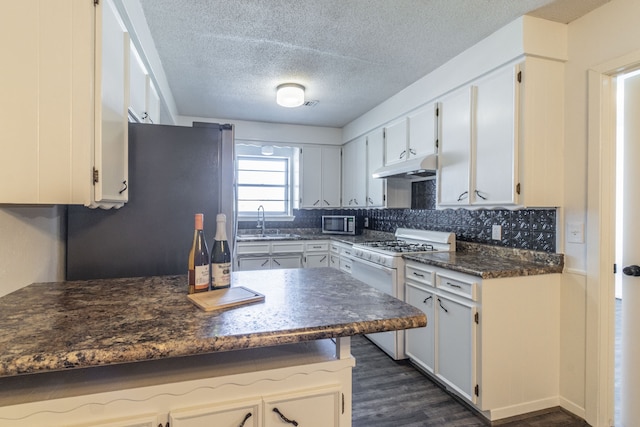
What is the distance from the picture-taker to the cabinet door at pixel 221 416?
0.87 metres

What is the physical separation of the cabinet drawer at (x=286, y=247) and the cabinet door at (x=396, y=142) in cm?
157

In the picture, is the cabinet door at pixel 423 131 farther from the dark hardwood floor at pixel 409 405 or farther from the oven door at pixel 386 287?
the dark hardwood floor at pixel 409 405

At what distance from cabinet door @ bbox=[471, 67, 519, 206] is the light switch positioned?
14.6 inches

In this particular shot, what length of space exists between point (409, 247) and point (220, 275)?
222 cm

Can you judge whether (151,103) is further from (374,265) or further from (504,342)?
(504,342)

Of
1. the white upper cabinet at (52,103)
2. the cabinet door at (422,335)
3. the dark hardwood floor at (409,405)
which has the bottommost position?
the dark hardwood floor at (409,405)

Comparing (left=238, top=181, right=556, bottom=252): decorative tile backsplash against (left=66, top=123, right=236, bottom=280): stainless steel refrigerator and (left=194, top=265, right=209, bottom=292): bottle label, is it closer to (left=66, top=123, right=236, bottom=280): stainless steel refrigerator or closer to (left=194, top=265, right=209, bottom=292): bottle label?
(left=66, top=123, right=236, bottom=280): stainless steel refrigerator

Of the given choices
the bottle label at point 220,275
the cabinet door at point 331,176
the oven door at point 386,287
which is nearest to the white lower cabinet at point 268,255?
the cabinet door at point 331,176

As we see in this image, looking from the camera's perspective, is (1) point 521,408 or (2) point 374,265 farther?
(2) point 374,265

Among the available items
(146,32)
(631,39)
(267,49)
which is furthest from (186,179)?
(631,39)

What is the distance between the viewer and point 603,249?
1876 mm

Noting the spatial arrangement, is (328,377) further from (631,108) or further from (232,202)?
(631,108)

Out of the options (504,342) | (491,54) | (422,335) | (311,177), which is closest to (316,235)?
(311,177)

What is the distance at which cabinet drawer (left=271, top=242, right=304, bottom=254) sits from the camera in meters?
4.20
